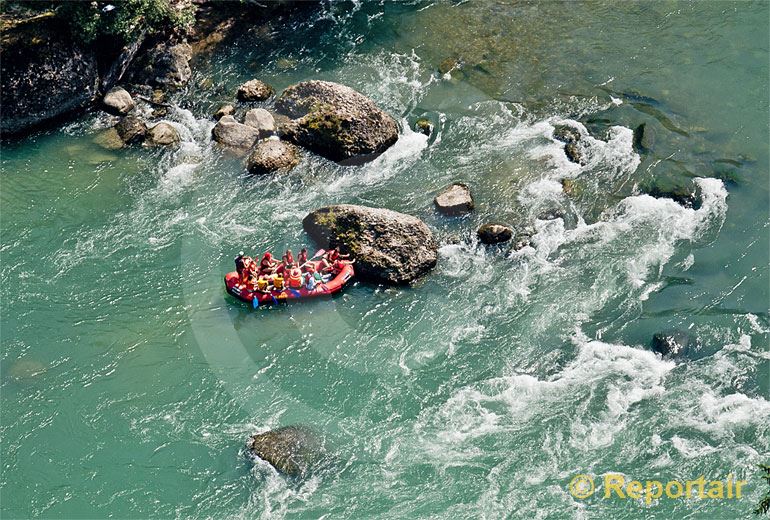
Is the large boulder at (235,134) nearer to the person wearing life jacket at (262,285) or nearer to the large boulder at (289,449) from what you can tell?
the person wearing life jacket at (262,285)

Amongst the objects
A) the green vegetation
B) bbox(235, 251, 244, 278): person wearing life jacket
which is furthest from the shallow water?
the green vegetation

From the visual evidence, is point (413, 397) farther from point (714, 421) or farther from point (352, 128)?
point (352, 128)

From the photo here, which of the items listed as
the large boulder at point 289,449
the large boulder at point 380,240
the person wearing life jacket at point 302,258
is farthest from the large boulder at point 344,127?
the large boulder at point 289,449

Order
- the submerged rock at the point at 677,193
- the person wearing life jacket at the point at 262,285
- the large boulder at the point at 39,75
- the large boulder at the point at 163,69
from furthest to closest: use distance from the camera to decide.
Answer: the large boulder at the point at 163,69
the large boulder at the point at 39,75
the submerged rock at the point at 677,193
the person wearing life jacket at the point at 262,285

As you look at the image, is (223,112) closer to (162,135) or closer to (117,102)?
(162,135)

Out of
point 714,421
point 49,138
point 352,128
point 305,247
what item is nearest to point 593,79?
point 352,128
